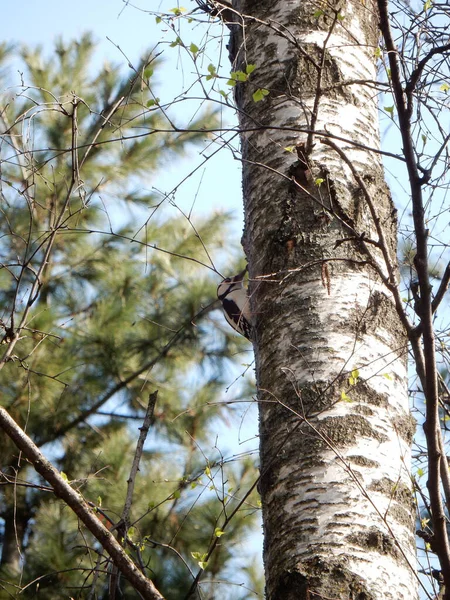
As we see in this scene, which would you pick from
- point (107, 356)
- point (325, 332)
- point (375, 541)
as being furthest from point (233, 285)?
point (375, 541)

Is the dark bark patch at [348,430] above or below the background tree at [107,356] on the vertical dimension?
below

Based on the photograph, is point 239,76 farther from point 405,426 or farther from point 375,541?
point 375,541

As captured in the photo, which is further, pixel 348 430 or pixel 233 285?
pixel 233 285

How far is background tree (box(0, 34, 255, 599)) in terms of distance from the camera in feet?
12.5

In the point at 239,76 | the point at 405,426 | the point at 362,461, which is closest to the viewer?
the point at 362,461

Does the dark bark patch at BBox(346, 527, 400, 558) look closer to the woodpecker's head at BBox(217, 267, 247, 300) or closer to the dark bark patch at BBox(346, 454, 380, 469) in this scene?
the dark bark patch at BBox(346, 454, 380, 469)

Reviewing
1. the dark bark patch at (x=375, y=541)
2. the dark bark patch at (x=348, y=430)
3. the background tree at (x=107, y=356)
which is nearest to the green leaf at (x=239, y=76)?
A: the dark bark patch at (x=348, y=430)

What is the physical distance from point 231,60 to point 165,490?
2.41 m

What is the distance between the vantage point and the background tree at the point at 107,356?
382 cm

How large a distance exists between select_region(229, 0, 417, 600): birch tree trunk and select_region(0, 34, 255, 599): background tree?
73.6 inches

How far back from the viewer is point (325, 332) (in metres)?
1.44

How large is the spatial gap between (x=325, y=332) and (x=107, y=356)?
3.24m

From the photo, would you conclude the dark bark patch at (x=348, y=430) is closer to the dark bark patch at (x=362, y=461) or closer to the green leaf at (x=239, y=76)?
the dark bark patch at (x=362, y=461)

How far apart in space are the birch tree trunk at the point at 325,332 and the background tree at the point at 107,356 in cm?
187
